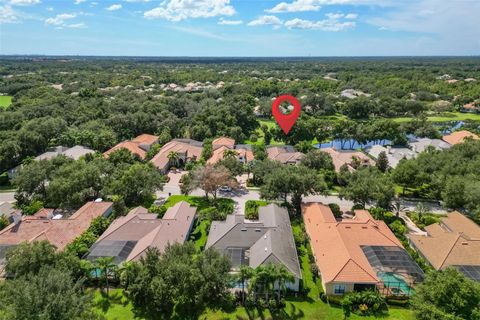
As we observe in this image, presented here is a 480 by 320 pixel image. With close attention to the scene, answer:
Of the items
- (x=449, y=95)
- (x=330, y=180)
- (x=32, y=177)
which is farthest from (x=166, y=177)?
(x=449, y=95)

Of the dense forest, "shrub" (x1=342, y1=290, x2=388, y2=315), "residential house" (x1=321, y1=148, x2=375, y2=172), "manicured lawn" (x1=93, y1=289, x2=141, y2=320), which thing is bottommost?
"manicured lawn" (x1=93, y1=289, x2=141, y2=320)

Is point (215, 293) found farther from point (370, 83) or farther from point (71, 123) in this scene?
point (370, 83)

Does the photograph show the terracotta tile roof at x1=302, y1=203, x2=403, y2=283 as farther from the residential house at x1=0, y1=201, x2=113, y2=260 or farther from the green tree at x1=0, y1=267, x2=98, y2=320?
the residential house at x1=0, y1=201, x2=113, y2=260

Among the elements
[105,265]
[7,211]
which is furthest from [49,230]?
[105,265]

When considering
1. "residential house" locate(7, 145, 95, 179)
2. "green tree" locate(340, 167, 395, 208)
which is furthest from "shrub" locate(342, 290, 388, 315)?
"residential house" locate(7, 145, 95, 179)

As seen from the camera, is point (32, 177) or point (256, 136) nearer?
point (32, 177)

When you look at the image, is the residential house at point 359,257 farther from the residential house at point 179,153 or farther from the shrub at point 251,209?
the residential house at point 179,153

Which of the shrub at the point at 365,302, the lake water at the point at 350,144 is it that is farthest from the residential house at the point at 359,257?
the lake water at the point at 350,144
